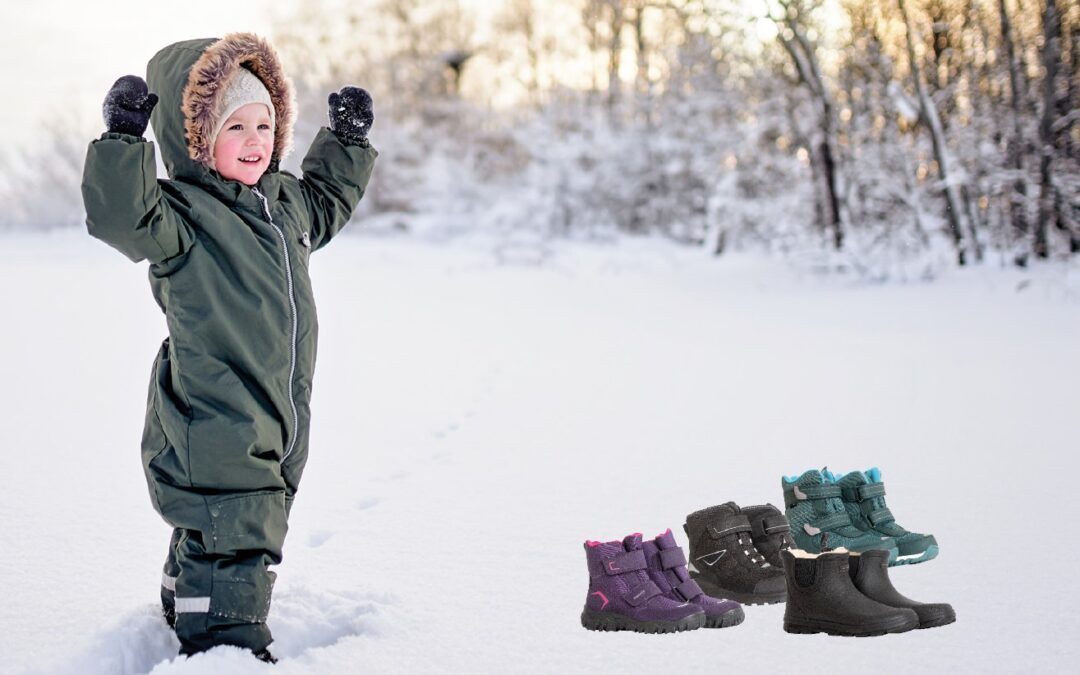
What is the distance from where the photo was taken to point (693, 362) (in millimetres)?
6410

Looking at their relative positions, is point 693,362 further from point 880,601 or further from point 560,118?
point 560,118

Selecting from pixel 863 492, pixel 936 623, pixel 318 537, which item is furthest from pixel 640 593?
pixel 318 537

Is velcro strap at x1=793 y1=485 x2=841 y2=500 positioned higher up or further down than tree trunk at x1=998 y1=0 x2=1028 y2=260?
further down

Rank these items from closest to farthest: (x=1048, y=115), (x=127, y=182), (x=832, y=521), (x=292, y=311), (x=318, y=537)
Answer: (x=127, y=182), (x=292, y=311), (x=832, y=521), (x=318, y=537), (x=1048, y=115)

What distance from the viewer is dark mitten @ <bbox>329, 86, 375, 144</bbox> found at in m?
2.49

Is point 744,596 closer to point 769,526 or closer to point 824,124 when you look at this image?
point 769,526

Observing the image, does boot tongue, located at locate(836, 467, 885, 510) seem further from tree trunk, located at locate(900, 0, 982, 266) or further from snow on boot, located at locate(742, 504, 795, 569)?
tree trunk, located at locate(900, 0, 982, 266)

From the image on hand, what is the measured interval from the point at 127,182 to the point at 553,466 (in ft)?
7.70

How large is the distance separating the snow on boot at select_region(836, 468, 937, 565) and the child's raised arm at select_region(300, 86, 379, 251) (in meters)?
1.60

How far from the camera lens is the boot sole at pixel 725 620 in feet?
7.45

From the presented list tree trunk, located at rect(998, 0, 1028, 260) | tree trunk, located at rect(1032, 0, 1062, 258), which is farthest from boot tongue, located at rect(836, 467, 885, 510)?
tree trunk, located at rect(998, 0, 1028, 260)

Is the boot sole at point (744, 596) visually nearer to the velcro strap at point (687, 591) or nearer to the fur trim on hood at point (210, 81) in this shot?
the velcro strap at point (687, 591)

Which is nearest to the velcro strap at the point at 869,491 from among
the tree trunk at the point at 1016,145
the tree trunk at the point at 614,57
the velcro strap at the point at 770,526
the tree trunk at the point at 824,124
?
the velcro strap at the point at 770,526

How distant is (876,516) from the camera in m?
2.77
